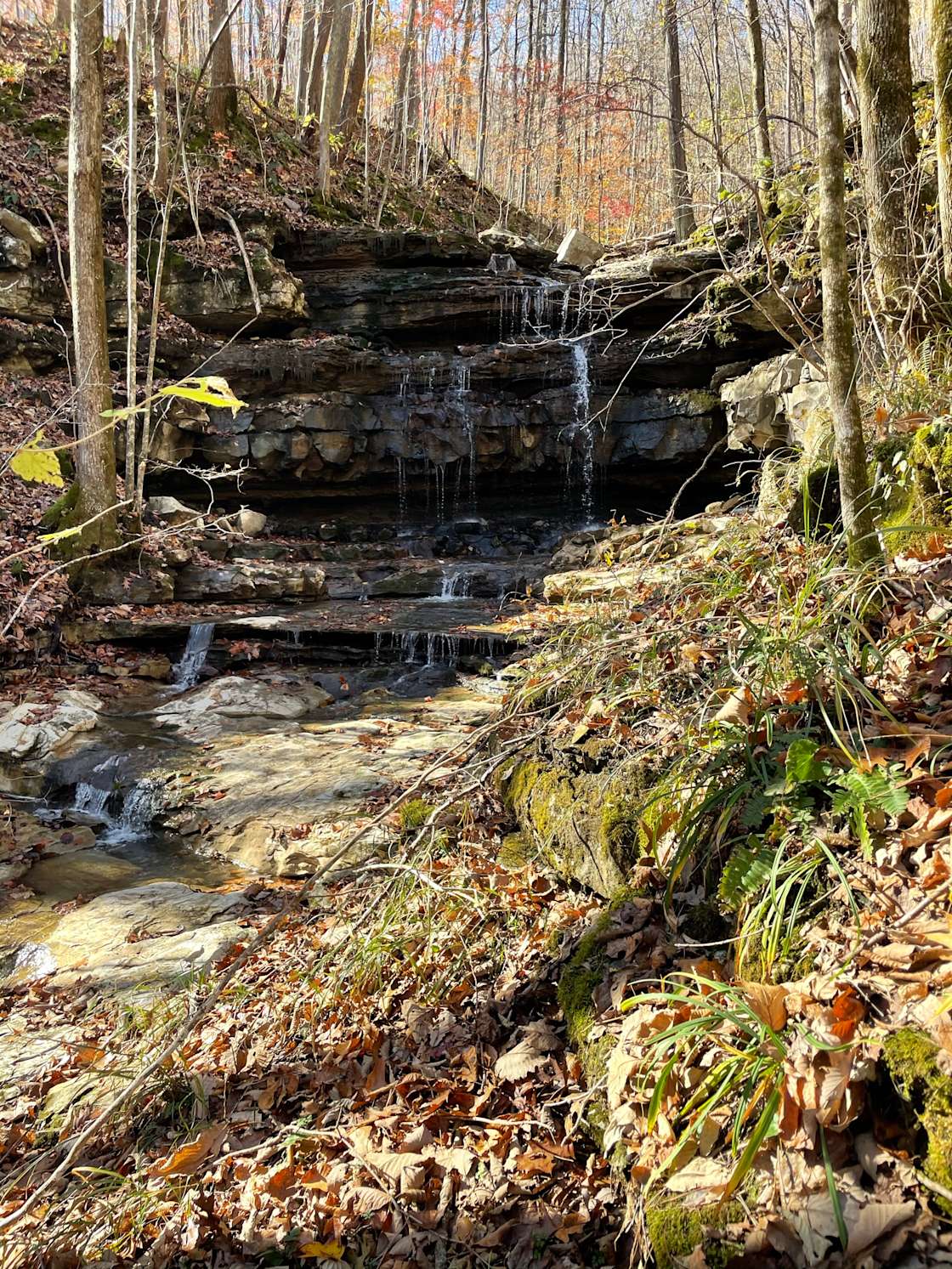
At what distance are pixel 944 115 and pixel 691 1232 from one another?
169 inches

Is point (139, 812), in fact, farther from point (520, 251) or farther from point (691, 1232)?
point (520, 251)

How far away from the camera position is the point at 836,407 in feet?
10.1

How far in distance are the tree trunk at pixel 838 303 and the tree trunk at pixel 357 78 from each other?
1875 centimetres

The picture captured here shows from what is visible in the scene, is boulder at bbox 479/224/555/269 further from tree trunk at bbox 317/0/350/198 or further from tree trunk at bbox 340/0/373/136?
tree trunk at bbox 340/0/373/136

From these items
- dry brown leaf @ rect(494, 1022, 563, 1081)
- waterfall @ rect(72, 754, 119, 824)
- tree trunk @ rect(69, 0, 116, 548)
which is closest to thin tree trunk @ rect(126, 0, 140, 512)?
tree trunk @ rect(69, 0, 116, 548)

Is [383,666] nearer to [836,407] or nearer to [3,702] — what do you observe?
[3,702]

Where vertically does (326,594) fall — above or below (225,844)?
above

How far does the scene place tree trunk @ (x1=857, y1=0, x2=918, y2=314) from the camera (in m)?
4.04

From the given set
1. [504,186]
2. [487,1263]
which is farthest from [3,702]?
[504,186]

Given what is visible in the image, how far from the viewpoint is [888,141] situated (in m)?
4.14

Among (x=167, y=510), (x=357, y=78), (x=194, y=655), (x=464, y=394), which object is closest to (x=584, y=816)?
(x=194, y=655)

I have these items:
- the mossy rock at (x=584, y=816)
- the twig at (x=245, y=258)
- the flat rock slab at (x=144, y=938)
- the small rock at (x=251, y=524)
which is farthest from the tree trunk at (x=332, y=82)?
the mossy rock at (x=584, y=816)

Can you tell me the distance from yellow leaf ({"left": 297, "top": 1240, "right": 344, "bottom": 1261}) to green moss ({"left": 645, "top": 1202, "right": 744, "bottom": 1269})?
768mm

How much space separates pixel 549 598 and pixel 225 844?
16.2 ft
